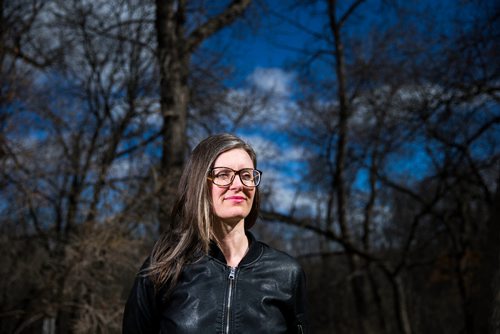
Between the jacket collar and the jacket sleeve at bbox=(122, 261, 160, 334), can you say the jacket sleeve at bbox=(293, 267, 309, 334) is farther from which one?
the jacket sleeve at bbox=(122, 261, 160, 334)

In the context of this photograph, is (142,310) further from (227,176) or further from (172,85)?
(172,85)

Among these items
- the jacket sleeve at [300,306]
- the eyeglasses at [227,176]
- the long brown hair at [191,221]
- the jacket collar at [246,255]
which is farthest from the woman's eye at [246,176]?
the jacket sleeve at [300,306]

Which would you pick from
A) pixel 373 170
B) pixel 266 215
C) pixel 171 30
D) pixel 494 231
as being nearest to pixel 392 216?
pixel 373 170

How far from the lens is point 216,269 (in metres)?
1.98

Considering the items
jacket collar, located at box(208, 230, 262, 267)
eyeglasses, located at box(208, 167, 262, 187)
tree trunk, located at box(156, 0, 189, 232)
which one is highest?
tree trunk, located at box(156, 0, 189, 232)

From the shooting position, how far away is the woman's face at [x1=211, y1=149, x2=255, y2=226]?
6.71ft

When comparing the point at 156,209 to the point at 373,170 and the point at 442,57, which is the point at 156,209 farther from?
the point at 373,170

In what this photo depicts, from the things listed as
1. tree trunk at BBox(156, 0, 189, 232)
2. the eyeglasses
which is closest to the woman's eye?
the eyeglasses

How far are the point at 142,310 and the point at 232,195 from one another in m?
0.60

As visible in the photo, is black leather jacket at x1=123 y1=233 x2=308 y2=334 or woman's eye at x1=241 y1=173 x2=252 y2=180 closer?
black leather jacket at x1=123 y1=233 x2=308 y2=334

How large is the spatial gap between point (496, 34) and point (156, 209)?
171 inches

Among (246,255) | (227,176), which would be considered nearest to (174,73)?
(227,176)

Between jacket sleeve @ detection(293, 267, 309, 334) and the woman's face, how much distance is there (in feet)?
1.22

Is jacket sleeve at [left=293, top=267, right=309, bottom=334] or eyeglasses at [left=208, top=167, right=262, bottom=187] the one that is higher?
eyeglasses at [left=208, top=167, right=262, bottom=187]
